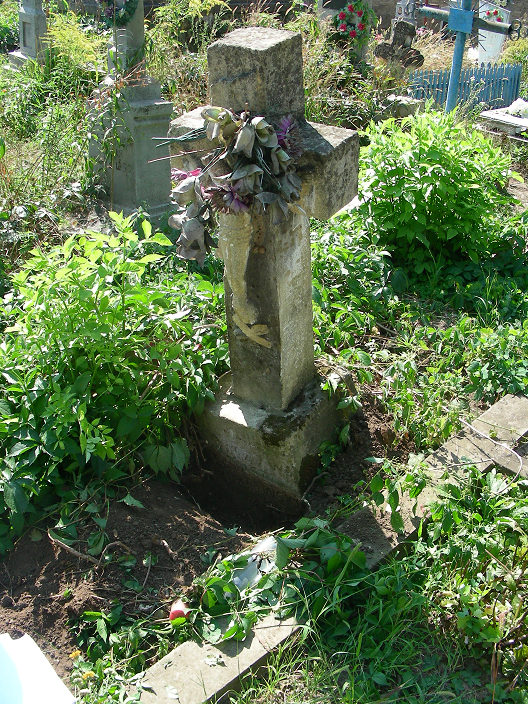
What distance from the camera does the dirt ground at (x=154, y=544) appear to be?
2160 millimetres

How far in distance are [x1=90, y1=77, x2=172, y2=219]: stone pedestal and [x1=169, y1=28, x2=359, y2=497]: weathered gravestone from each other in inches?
101

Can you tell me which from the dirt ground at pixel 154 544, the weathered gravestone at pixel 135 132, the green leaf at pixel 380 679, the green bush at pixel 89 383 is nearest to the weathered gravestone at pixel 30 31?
the weathered gravestone at pixel 135 132

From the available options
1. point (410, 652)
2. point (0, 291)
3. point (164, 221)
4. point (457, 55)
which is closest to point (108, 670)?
point (410, 652)

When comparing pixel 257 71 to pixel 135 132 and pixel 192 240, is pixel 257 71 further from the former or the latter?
pixel 135 132

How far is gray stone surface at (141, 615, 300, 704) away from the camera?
1861 millimetres

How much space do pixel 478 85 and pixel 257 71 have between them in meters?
7.02

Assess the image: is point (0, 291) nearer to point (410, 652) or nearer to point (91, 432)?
point (91, 432)

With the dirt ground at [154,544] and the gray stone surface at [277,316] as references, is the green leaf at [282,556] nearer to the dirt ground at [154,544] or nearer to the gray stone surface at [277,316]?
the dirt ground at [154,544]

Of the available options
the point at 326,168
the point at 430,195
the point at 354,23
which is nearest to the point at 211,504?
the point at 326,168

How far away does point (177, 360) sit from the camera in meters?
2.56

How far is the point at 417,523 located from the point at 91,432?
1305 millimetres

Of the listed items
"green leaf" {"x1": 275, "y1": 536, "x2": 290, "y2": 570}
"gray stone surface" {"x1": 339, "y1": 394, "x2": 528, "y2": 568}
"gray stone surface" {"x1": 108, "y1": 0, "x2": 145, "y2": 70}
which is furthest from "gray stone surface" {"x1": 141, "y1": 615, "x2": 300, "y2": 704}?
"gray stone surface" {"x1": 108, "y1": 0, "x2": 145, "y2": 70}

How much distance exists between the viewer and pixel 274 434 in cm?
258

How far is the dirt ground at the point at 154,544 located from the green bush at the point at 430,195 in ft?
5.29
